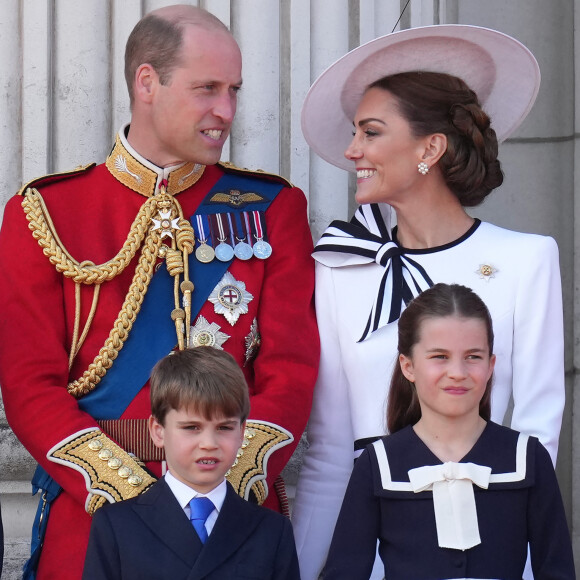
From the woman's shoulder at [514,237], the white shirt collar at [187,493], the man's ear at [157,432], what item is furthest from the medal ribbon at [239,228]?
the white shirt collar at [187,493]

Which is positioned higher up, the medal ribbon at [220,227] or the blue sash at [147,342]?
the medal ribbon at [220,227]

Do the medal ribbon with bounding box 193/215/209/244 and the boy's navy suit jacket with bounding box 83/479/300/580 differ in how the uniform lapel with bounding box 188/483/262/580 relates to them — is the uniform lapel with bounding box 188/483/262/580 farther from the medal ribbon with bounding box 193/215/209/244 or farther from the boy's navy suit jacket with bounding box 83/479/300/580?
the medal ribbon with bounding box 193/215/209/244

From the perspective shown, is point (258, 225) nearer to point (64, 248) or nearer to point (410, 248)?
point (410, 248)

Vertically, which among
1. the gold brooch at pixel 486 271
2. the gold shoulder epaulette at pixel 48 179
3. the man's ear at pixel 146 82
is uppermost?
the man's ear at pixel 146 82

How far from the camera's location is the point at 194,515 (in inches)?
124

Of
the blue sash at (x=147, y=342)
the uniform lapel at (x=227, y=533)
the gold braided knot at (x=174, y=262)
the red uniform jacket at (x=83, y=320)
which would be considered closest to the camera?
the uniform lapel at (x=227, y=533)

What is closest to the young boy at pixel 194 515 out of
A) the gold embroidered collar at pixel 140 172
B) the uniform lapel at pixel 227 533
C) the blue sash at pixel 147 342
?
the uniform lapel at pixel 227 533

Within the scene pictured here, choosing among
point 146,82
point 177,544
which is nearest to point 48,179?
point 146,82

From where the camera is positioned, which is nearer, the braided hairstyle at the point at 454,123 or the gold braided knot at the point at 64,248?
the gold braided knot at the point at 64,248

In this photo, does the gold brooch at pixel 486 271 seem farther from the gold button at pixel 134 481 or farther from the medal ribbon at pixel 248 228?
the gold button at pixel 134 481

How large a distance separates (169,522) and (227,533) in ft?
0.42

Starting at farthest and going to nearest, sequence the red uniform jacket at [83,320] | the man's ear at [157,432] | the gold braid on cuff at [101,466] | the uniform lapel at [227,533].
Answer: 1. the red uniform jacket at [83,320]
2. the gold braid on cuff at [101,466]
3. the man's ear at [157,432]
4. the uniform lapel at [227,533]

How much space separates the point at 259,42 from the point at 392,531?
196cm

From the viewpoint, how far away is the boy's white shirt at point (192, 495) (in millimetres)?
3148
